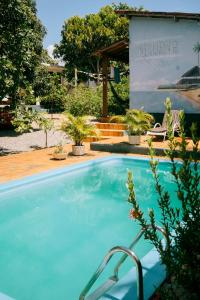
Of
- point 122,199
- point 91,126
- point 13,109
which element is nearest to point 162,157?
Result: point 91,126

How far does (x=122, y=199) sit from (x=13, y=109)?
258 inches

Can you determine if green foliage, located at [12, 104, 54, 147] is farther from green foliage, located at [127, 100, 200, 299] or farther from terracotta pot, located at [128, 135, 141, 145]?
green foliage, located at [127, 100, 200, 299]

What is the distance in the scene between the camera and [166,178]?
11.3 metres

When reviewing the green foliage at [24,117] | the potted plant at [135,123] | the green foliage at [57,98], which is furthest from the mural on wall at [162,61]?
the green foliage at [57,98]

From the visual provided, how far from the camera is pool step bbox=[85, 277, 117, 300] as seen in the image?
3494 millimetres

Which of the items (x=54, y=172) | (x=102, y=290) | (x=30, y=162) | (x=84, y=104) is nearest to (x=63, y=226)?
(x=54, y=172)

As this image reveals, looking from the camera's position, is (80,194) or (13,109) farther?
(13,109)

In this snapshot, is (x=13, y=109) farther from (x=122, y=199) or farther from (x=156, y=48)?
(x=156, y=48)

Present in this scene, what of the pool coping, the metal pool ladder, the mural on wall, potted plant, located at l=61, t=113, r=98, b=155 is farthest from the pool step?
the mural on wall

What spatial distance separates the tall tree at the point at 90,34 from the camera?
45812mm

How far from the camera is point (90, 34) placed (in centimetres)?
4569

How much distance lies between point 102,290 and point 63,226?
172 inches

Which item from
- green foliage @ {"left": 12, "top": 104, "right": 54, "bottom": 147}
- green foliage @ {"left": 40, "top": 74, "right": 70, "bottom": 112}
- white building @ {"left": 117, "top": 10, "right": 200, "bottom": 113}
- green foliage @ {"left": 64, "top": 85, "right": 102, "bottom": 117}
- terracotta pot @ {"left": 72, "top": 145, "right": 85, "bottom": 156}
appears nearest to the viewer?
green foliage @ {"left": 12, "top": 104, "right": 54, "bottom": 147}

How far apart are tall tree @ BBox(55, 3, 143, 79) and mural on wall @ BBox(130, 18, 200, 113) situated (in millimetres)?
28287
